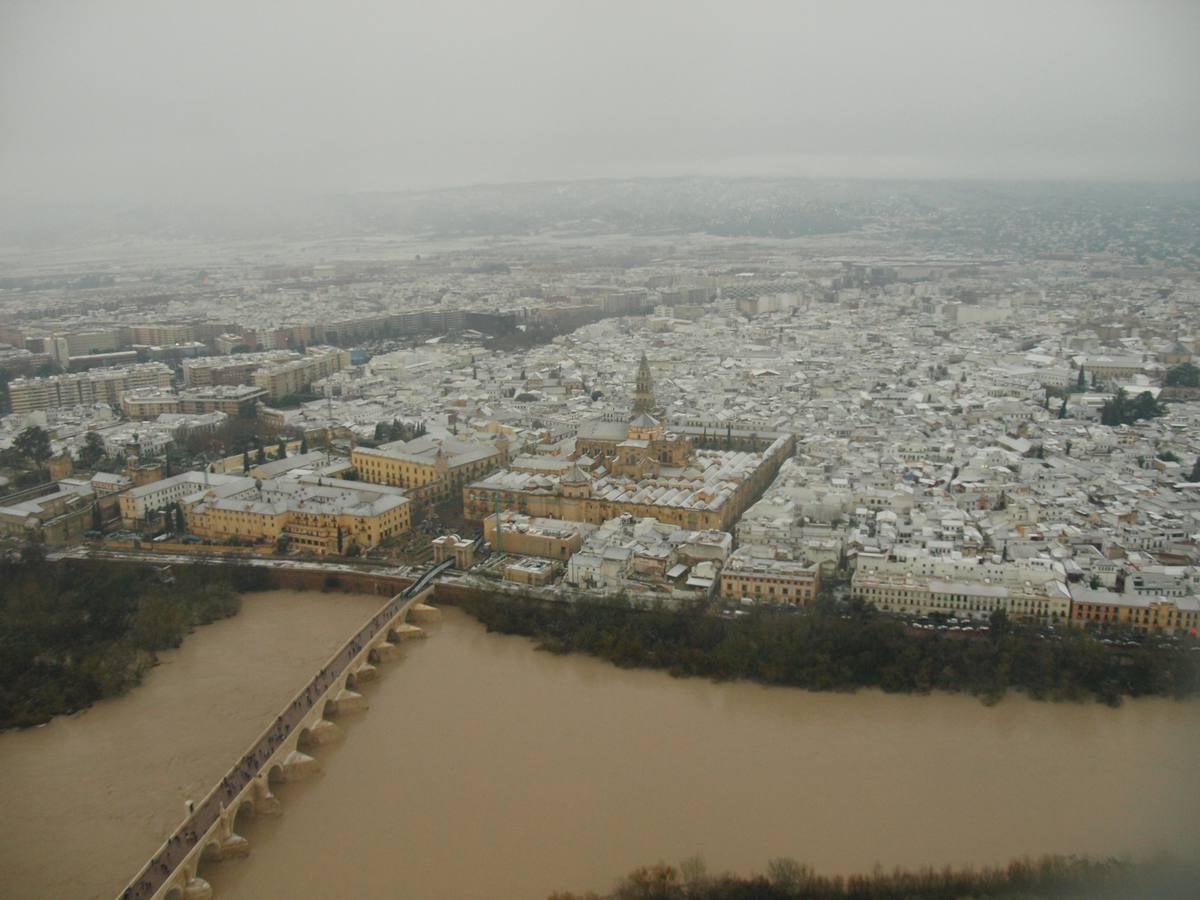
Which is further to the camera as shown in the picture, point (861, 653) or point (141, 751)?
point (861, 653)

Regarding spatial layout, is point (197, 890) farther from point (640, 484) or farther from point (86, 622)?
point (640, 484)

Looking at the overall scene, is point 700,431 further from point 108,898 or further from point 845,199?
point 845,199

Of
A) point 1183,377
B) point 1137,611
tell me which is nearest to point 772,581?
point 1137,611

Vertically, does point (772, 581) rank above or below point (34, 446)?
below

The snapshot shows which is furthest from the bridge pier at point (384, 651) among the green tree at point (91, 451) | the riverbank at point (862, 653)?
the green tree at point (91, 451)

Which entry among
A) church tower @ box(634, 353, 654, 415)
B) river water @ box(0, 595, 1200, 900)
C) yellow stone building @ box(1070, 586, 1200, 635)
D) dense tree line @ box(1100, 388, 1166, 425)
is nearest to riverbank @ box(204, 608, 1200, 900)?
river water @ box(0, 595, 1200, 900)

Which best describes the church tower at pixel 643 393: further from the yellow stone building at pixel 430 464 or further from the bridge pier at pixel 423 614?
the bridge pier at pixel 423 614

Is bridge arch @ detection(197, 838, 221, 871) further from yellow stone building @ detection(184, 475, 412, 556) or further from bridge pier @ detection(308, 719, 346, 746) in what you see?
yellow stone building @ detection(184, 475, 412, 556)

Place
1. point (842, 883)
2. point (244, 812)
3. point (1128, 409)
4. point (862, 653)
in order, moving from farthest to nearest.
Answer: point (1128, 409)
point (862, 653)
point (244, 812)
point (842, 883)
